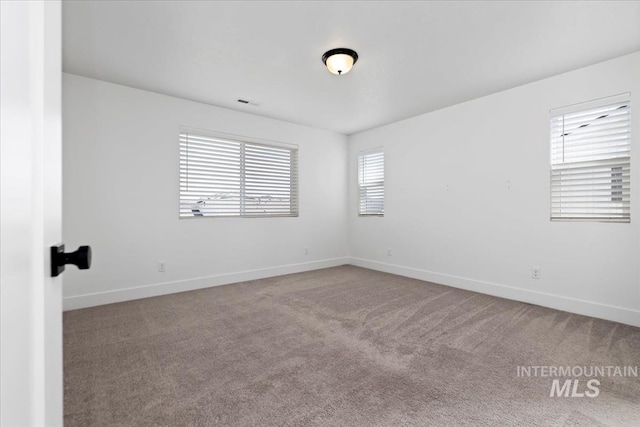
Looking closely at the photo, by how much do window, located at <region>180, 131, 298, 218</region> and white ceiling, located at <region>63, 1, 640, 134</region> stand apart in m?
0.74

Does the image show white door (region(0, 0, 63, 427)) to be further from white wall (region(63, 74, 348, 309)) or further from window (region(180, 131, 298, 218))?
window (region(180, 131, 298, 218))

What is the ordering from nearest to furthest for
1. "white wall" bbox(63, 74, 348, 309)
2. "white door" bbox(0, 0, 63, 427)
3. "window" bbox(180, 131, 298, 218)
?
"white door" bbox(0, 0, 63, 427), "white wall" bbox(63, 74, 348, 309), "window" bbox(180, 131, 298, 218)

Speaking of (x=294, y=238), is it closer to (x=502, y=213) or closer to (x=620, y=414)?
(x=502, y=213)

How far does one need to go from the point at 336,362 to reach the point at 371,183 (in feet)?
12.7

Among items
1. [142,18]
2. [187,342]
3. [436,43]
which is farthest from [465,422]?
[142,18]

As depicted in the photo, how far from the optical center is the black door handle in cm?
59

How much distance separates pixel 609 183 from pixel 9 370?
427 centimetres

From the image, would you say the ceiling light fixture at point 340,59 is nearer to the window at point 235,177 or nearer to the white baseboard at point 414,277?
the window at point 235,177

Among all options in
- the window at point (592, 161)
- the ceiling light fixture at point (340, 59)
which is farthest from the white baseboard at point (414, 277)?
the ceiling light fixture at point (340, 59)

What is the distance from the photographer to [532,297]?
3.47m

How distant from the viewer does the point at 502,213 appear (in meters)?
3.76

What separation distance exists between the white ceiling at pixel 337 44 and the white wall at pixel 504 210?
301 millimetres

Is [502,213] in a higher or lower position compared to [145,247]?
higher

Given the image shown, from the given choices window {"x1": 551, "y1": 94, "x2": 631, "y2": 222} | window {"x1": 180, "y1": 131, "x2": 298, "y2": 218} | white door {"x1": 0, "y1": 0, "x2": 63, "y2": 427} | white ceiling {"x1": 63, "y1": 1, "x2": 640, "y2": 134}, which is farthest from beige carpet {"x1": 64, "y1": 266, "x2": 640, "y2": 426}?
white ceiling {"x1": 63, "y1": 1, "x2": 640, "y2": 134}
